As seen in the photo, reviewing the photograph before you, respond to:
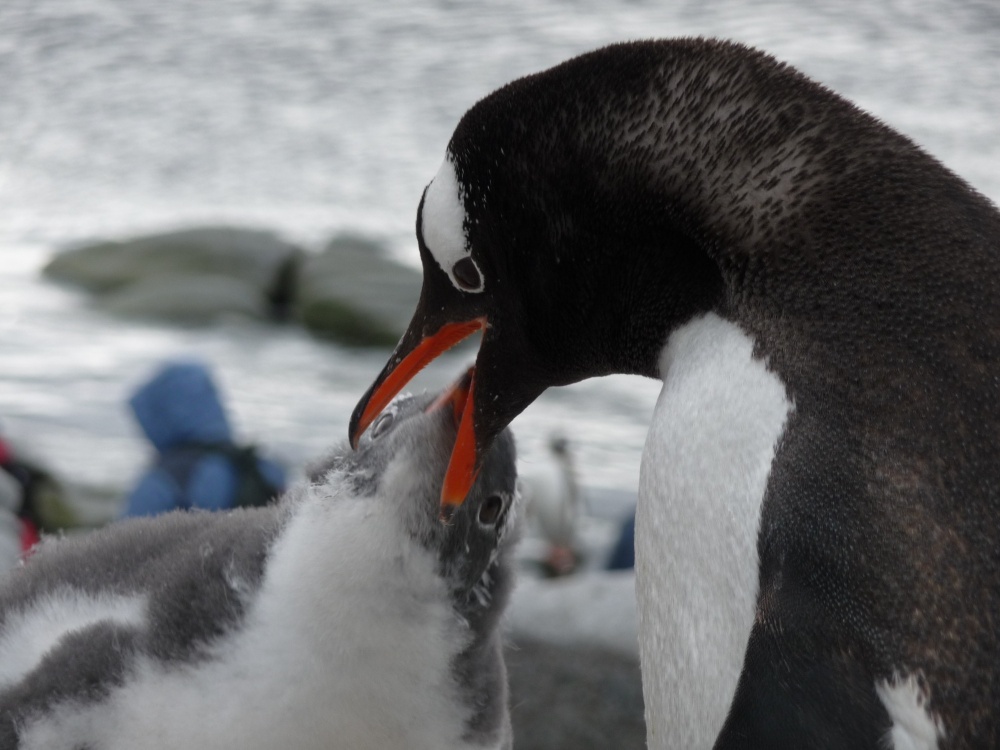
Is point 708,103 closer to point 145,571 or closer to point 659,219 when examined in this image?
point 659,219

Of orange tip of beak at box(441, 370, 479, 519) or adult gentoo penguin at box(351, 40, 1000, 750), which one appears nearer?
adult gentoo penguin at box(351, 40, 1000, 750)

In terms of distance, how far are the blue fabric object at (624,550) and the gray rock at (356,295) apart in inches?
151

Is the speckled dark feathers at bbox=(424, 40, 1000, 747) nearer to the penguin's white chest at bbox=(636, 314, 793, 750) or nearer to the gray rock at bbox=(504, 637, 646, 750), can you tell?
the penguin's white chest at bbox=(636, 314, 793, 750)

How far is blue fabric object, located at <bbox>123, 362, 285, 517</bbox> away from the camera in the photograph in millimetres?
3473

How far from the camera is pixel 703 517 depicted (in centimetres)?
133

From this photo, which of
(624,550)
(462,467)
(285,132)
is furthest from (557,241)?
(285,132)

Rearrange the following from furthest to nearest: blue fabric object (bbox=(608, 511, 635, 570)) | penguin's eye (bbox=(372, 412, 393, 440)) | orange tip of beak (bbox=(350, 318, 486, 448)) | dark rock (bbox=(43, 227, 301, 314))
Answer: dark rock (bbox=(43, 227, 301, 314)) < blue fabric object (bbox=(608, 511, 635, 570)) < penguin's eye (bbox=(372, 412, 393, 440)) < orange tip of beak (bbox=(350, 318, 486, 448))

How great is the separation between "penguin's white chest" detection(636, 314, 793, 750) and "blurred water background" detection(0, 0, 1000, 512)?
493cm

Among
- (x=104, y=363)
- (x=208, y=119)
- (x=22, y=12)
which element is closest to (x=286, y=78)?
(x=208, y=119)

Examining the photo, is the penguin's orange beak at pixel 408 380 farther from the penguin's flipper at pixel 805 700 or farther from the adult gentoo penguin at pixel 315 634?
the penguin's flipper at pixel 805 700

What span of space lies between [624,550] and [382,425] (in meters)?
3.39

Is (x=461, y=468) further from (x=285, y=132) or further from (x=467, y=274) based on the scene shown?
(x=285, y=132)

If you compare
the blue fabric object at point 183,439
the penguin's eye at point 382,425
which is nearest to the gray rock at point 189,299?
the blue fabric object at point 183,439

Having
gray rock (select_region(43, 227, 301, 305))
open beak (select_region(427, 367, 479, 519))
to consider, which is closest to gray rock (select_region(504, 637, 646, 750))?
open beak (select_region(427, 367, 479, 519))
